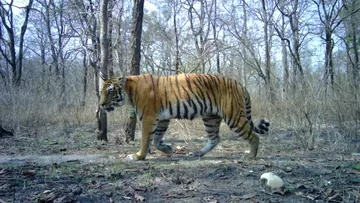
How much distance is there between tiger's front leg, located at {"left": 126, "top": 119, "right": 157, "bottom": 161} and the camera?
5.32m

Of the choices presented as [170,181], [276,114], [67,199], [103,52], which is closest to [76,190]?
[67,199]

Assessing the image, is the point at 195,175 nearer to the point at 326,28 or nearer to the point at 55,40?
the point at 326,28

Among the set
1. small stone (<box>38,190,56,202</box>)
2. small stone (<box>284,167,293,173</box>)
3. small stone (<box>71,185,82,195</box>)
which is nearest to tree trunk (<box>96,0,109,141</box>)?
small stone (<box>71,185,82,195</box>)

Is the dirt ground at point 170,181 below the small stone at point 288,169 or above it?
below

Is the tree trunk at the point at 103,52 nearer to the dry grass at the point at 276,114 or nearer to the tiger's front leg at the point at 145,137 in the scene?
the dry grass at the point at 276,114

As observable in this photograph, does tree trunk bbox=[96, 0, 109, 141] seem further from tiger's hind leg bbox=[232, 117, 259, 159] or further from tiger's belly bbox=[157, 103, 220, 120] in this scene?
tiger's hind leg bbox=[232, 117, 259, 159]

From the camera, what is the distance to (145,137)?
5367 mm

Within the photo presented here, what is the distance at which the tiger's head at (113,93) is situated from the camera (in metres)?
5.63

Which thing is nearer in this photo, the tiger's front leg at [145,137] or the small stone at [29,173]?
the small stone at [29,173]

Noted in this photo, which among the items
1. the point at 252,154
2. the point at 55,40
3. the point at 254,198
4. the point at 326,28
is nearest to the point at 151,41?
the point at 55,40

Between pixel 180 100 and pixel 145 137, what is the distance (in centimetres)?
93

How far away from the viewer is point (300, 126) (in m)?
6.57

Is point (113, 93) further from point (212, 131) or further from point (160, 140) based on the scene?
point (212, 131)

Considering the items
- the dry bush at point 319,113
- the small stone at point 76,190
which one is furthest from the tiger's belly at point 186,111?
the small stone at point 76,190
